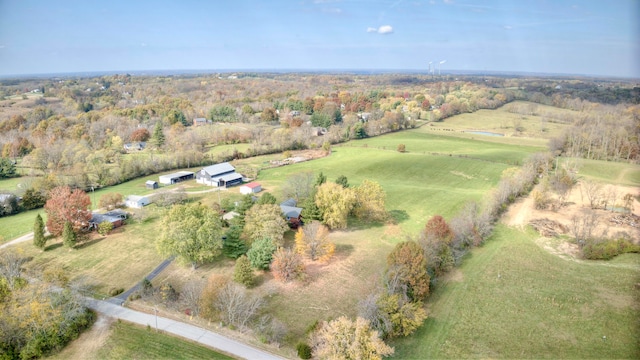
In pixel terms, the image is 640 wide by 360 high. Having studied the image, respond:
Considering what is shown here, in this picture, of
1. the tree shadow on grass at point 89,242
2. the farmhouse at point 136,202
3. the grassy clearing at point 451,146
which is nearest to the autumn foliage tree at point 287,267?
the tree shadow on grass at point 89,242

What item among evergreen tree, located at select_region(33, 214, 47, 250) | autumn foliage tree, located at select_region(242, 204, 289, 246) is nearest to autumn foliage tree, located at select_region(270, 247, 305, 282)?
autumn foliage tree, located at select_region(242, 204, 289, 246)

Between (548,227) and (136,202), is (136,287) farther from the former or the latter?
(548,227)

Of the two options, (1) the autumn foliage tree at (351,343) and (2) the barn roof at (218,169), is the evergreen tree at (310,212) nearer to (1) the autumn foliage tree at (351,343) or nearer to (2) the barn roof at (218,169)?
(1) the autumn foliage tree at (351,343)

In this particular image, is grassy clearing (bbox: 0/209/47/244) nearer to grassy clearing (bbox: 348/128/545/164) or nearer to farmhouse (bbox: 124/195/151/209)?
farmhouse (bbox: 124/195/151/209)

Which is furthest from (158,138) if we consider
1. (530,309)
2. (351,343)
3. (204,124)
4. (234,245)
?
(530,309)

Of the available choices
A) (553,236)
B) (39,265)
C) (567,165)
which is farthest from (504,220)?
(39,265)

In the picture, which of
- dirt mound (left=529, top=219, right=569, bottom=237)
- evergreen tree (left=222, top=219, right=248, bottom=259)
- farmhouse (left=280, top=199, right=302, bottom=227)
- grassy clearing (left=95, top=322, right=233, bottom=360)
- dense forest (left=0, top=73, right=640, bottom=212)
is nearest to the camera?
grassy clearing (left=95, top=322, right=233, bottom=360)
